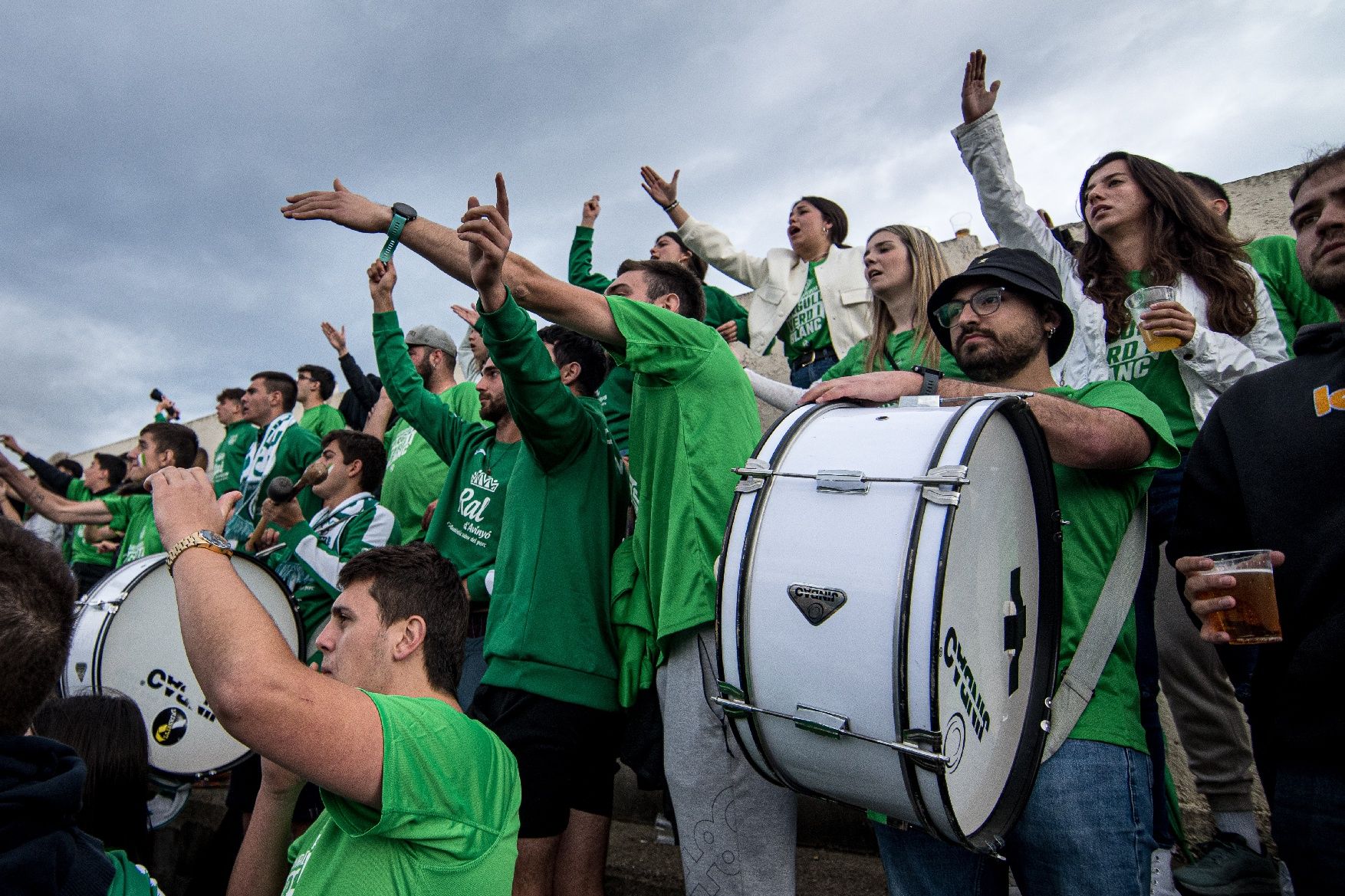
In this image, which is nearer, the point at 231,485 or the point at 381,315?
the point at 381,315

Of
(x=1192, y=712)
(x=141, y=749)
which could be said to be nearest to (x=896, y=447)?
(x=1192, y=712)

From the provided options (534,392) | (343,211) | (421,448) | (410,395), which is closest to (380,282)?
(410,395)

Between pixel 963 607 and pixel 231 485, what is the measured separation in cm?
670

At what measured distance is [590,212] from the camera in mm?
5703

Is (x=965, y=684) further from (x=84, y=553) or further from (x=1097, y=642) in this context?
(x=84, y=553)

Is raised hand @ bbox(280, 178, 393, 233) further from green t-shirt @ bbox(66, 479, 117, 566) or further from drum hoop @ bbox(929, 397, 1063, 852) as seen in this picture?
green t-shirt @ bbox(66, 479, 117, 566)

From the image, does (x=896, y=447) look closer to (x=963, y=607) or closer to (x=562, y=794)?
(x=963, y=607)

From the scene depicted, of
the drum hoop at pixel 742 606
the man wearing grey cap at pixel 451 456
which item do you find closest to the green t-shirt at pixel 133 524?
the man wearing grey cap at pixel 451 456

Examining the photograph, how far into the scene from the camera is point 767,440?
199 centimetres

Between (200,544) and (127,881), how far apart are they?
0.58 metres

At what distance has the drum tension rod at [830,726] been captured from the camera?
1602 millimetres

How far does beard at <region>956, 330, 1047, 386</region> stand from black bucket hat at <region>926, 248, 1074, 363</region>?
0.36 ft

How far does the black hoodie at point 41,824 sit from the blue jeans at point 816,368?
4029mm

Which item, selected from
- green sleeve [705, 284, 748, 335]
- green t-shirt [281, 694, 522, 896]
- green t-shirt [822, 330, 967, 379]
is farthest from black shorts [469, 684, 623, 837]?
green sleeve [705, 284, 748, 335]
